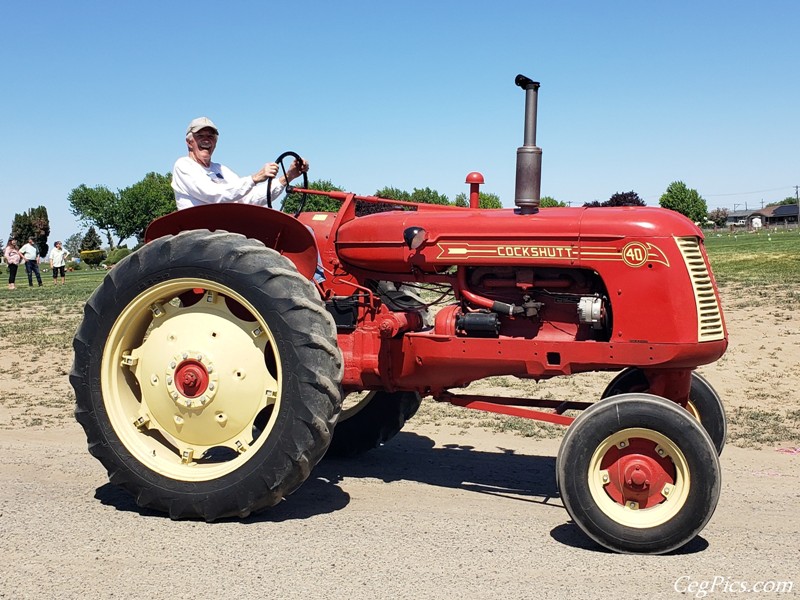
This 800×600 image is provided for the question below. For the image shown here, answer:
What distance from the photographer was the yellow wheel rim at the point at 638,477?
175 inches

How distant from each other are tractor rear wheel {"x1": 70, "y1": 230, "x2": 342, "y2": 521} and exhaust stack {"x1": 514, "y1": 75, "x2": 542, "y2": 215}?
4.41ft

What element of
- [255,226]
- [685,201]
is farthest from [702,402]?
[685,201]

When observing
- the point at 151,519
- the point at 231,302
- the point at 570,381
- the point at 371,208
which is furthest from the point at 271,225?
the point at 570,381

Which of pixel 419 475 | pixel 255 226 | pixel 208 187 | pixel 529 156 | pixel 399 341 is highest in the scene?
pixel 529 156

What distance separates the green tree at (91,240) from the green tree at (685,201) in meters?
66.7

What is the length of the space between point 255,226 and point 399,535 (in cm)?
203

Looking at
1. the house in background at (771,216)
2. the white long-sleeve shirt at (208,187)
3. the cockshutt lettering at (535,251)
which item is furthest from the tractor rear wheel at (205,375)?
the house in background at (771,216)

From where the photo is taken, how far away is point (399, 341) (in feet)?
17.7

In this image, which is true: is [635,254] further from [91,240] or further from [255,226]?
[91,240]

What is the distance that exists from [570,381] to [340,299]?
4427 mm

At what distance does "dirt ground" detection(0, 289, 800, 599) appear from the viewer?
397cm

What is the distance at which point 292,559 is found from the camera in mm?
4281

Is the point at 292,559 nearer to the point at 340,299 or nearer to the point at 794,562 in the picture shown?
the point at 340,299

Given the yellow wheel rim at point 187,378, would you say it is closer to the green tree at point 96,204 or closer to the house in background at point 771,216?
the green tree at point 96,204
